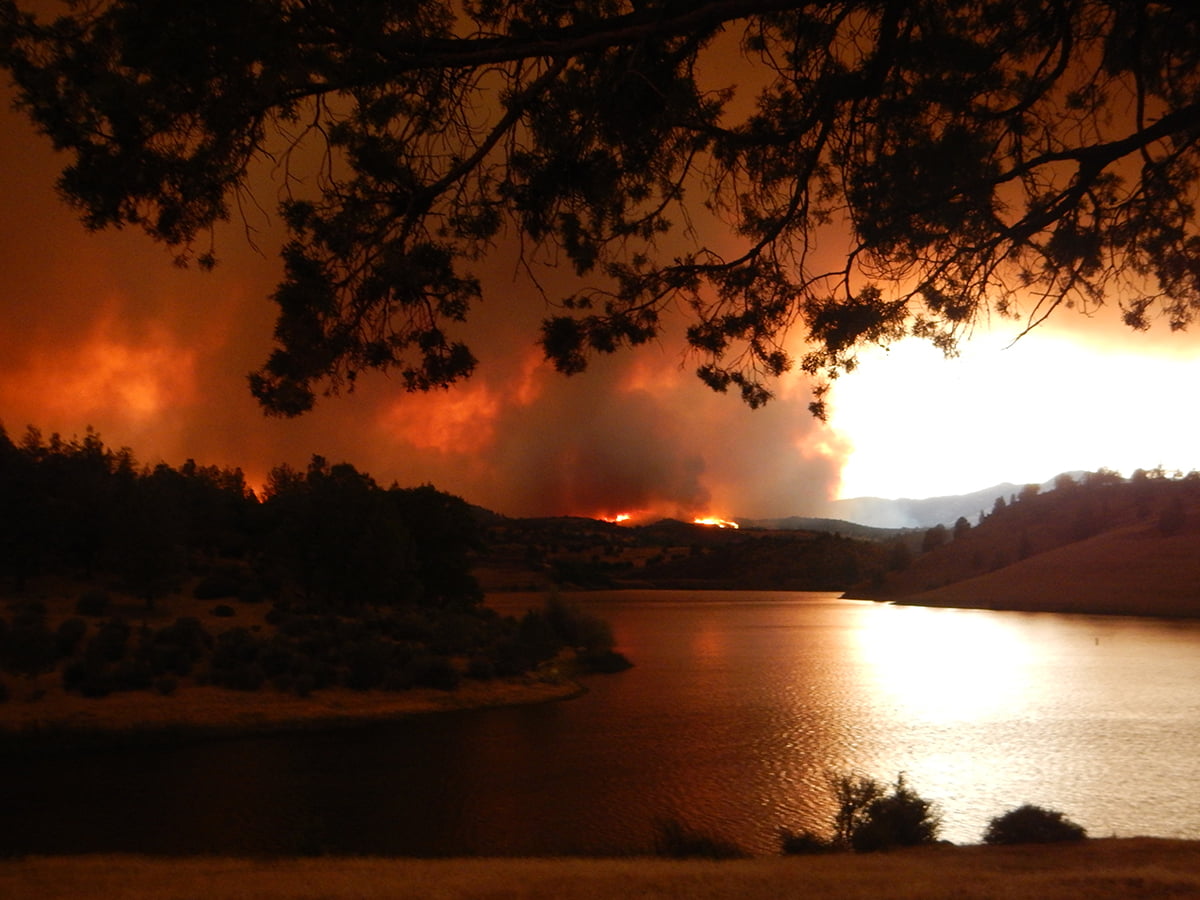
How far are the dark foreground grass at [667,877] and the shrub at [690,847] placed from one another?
67 centimetres

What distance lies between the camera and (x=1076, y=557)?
70562 mm

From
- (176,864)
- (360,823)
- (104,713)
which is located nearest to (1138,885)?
(176,864)

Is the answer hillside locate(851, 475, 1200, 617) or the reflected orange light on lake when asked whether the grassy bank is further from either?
hillside locate(851, 475, 1200, 617)

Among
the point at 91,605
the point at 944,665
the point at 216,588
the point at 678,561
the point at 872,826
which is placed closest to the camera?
the point at 872,826

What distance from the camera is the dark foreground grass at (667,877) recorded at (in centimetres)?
687

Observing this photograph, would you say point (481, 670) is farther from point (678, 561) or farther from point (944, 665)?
point (678, 561)

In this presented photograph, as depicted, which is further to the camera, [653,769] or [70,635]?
[70,635]

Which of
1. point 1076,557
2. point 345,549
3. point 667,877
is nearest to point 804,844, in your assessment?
point 667,877

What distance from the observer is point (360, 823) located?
13594 mm

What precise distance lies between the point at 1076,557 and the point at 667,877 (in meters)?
71.2

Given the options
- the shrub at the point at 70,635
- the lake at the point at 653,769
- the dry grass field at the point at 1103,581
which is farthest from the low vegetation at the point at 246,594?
the dry grass field at the point at 1103,581

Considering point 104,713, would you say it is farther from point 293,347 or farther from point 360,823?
point 293,347

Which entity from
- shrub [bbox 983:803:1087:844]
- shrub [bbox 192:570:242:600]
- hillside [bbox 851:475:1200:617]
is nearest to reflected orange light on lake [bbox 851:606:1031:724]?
hillside [bbox 851:475:1200:617]

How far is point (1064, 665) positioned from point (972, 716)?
1258 cm
